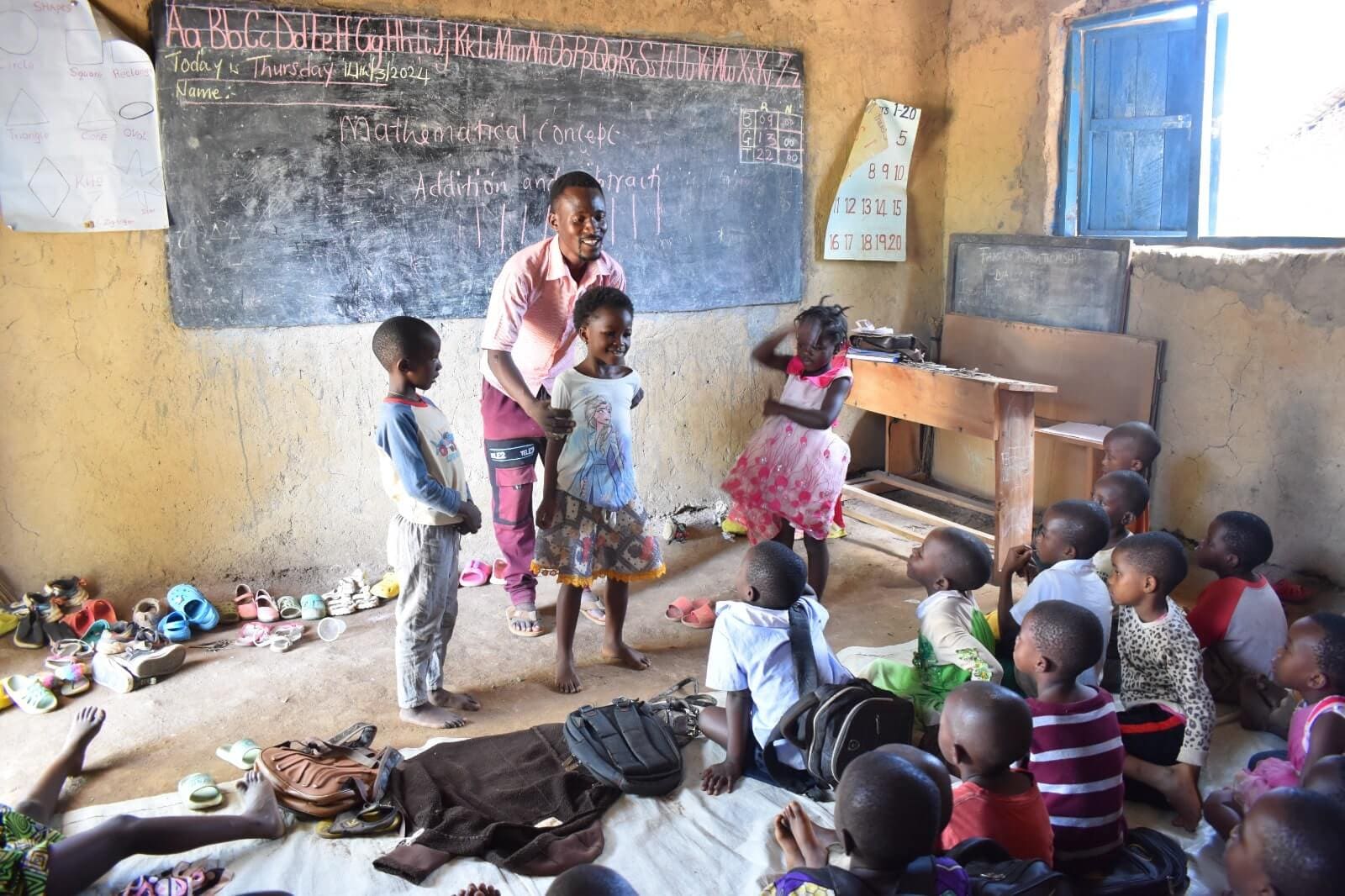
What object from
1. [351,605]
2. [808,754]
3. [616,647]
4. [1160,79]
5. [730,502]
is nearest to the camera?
[808,754]

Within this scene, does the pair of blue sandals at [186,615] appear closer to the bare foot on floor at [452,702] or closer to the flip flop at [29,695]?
the flip flop at [29,695]

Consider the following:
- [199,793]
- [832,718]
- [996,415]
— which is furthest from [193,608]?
[996,415]

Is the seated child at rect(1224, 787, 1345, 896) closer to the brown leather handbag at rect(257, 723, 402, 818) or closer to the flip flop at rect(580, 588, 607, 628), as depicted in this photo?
the brown leather handbag at rect(257, 723, 402, 818)

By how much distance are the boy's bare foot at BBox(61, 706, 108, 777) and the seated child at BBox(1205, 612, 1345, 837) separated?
3002 mm

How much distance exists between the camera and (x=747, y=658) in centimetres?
253

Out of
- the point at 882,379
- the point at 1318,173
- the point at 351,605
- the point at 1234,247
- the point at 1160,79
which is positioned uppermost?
the point at 1160,79

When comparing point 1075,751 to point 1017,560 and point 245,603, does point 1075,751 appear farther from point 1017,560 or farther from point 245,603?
point 245,603

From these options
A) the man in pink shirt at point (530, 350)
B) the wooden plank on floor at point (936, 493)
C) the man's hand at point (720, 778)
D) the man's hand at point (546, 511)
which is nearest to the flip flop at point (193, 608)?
the man in pink shirt at point (530, 350)

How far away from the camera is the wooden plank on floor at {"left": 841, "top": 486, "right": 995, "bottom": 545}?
4723mm

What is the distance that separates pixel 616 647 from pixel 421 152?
219 cm

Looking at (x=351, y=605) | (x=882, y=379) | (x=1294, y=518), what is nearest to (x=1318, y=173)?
(x=1294, y=518)

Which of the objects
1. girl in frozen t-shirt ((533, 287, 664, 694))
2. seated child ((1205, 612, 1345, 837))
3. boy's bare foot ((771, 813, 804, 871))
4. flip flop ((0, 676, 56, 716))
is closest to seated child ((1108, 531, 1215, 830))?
seated child ((1205, 612, 1345, 837))

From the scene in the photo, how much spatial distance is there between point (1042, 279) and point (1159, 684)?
2.73 m

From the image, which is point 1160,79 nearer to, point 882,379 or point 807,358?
point 882,379
